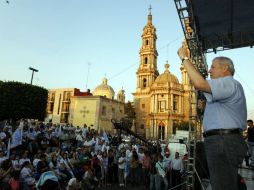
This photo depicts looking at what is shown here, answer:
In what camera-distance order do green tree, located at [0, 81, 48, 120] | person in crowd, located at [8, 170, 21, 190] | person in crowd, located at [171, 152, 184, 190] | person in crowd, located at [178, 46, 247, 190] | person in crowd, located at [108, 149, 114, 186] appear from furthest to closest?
1. green tree, located at [0, 81, 48, 120]
2. person in crowd, located at [108, 149, 114, 186]
3. person in crowd, located at [171, 152, 184, 190]
4. person in crowd, located at [8, 170, 21, 190]
5. person in crowd, located at [178, 46, 247, 190]

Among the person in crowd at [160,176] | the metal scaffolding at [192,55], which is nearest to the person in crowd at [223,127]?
the metal scaffolding at [192,55]

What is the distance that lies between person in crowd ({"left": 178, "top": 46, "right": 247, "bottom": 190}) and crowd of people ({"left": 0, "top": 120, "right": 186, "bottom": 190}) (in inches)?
269

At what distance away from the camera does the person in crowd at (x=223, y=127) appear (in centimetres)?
231

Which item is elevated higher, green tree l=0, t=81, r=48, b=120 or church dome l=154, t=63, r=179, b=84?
church dome l=154, t=63, r=179, b=84

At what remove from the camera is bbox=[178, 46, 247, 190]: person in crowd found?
91.1 inches

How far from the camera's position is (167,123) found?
61.7 meters

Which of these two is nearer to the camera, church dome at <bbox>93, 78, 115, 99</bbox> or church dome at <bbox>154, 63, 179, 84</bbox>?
church dome at <bbox>154, 63, 179, 84</bbox>

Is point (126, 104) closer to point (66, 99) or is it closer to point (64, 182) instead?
point (66, 99)

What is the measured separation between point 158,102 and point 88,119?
1737 centimetres

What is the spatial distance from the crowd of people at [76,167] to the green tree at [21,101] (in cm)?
1174

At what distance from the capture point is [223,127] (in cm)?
238

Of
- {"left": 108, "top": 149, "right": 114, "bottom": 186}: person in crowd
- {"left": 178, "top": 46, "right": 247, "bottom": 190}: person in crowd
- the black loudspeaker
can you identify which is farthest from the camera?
{"left": 108, "top": 149, "right": 114, "bottom": 186}: person in crowd

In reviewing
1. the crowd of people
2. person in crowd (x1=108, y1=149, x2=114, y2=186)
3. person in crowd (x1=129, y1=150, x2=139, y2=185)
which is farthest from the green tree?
person in crowd (x1=129, y1=150, x2=139, y2=185)

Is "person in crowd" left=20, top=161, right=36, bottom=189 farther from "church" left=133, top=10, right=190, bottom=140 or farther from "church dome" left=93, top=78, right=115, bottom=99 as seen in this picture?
"church dome" left=93, top=78, right=115, bottom=99
